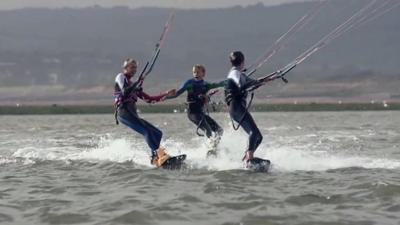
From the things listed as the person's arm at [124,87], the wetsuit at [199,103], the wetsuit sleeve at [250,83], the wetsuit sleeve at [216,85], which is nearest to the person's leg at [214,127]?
the wetsuit at [199,103]

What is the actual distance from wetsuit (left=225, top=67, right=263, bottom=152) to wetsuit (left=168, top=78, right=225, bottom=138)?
1.30 metres

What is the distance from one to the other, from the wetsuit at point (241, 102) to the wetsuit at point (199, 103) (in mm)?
1301

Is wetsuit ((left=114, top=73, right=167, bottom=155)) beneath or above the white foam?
above

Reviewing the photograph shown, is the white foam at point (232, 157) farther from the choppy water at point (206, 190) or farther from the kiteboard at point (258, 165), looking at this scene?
the kiteboard at point (258, 165)

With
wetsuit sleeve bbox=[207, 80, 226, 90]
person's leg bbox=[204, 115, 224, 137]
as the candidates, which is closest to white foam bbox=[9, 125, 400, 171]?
person's leg bbox=[204, 115, 224, 137]

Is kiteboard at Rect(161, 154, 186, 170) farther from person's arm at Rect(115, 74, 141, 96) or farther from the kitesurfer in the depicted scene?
person's arm at Rect(115, 74, 141, 96)

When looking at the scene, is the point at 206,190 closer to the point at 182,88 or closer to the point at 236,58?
the point at 236,58

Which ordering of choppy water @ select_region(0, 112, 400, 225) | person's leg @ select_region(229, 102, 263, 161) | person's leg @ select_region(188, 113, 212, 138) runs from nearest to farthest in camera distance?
choppy water @ select_region(0, 112, 400, 225)
person's leg @ select_region(229, 102, 263, 161)
person's leg @ select_region(188, 113, 212, 138)

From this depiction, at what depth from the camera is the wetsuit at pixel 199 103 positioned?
55.3 feet

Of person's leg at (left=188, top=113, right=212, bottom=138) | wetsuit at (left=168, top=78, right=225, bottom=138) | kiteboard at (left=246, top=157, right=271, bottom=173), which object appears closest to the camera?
kiteboard at (left=246, top=157, right=271, bottom=173)

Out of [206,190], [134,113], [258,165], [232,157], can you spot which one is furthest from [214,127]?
[206,190]

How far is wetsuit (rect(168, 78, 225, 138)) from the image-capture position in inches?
663

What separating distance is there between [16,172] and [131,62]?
10.9ft

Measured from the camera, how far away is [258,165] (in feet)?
47.7
